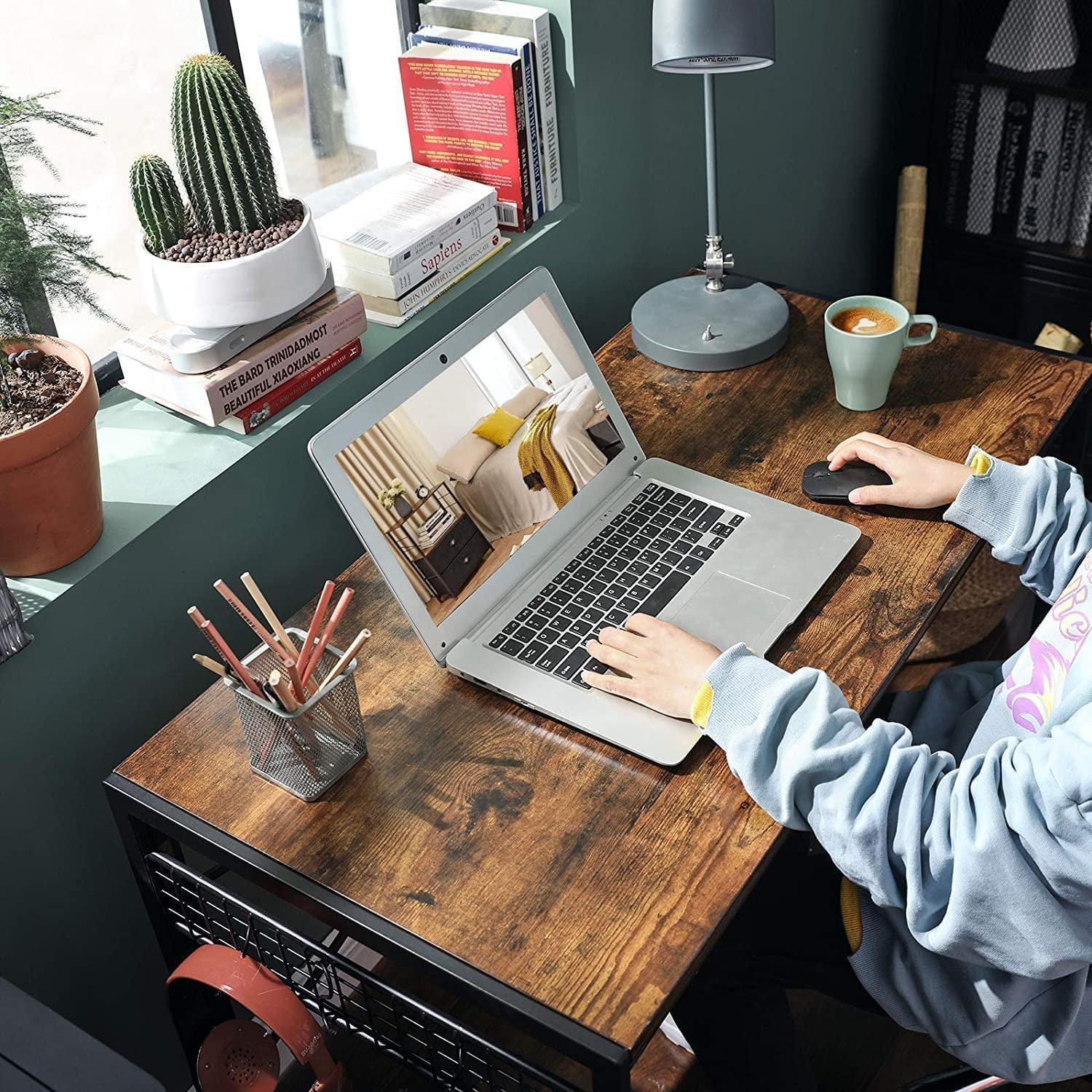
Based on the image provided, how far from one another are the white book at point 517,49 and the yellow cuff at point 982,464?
70 cm

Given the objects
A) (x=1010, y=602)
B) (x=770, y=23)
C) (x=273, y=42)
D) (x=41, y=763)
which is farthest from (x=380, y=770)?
(x=1010, y=602)

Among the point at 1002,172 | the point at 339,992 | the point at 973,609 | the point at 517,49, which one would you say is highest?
the point at 517,49

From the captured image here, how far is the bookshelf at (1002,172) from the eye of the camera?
2229 mm

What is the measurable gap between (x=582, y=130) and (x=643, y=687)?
0.89 meters

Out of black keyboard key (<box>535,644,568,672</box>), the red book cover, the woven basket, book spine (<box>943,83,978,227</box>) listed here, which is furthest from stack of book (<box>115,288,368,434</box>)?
book spine (<box>943,83,978,227</box>)

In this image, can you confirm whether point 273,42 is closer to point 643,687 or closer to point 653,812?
point 643,687

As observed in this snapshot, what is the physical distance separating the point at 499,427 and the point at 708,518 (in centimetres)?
25

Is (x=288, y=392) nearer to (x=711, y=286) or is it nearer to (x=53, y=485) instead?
(x=53, y=485)

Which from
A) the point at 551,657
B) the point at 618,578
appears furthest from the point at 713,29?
the point at 551,657

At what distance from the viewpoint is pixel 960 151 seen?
7.80 ft

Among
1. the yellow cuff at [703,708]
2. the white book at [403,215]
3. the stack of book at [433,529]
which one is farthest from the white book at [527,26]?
the yellow cuff at [703,708]

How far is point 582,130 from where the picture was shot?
5.39ft

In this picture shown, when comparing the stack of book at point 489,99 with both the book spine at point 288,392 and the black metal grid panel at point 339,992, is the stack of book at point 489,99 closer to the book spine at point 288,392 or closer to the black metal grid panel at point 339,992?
the book spine at point 288,392

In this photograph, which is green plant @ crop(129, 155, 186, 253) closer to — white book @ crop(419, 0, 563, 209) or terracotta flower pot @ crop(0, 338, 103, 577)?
terracotta flower pot @ crop(0, 338, 103, 577)
